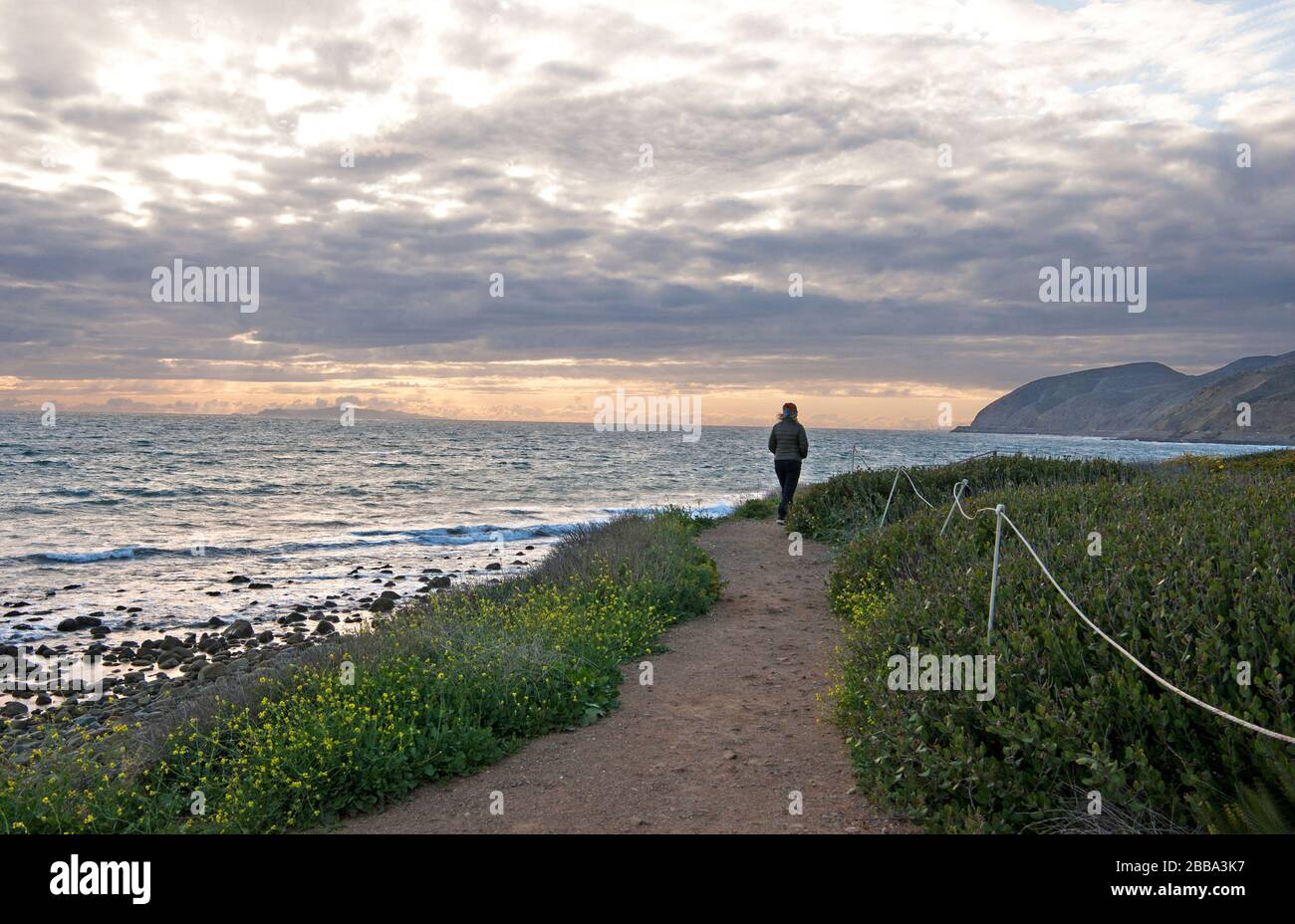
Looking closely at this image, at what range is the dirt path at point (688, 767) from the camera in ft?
17.2

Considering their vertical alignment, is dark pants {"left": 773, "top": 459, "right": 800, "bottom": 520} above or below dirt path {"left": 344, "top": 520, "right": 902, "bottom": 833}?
above

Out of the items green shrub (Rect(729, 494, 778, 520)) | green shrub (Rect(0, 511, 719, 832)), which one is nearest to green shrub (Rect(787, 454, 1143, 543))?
green shrub (Rect(729, 494, 778, 520))

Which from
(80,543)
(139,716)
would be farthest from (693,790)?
(80,543)

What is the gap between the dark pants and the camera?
61.1 feet

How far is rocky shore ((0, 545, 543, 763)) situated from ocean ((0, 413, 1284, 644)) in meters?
0.22

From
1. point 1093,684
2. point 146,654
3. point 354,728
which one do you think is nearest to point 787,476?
point 146,654

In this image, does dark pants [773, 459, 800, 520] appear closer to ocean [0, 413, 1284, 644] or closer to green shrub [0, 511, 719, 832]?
ocean [0, 413, 1284, 644]

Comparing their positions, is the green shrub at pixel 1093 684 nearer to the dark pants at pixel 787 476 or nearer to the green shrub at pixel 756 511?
the dark pants at pixel 787 476

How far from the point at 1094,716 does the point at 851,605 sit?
5.84m

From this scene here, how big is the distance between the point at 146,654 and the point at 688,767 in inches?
434

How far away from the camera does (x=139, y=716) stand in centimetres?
991

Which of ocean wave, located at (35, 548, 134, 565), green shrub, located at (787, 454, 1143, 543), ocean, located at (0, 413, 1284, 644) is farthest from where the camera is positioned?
ocean wave, located at (35, 548, 134, 565)

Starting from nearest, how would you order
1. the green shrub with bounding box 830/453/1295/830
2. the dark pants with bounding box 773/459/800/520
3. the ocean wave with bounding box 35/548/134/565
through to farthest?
the green shrub with bounding box 830/453/1295/830 < the dark pants with bounding box 773/459/800/520 < the ocean wave with bounding box 35/548/134/565
